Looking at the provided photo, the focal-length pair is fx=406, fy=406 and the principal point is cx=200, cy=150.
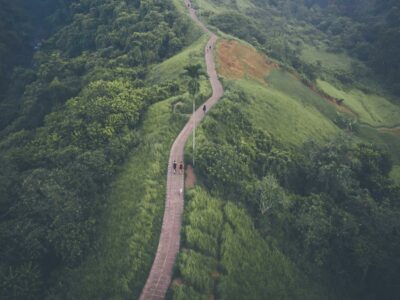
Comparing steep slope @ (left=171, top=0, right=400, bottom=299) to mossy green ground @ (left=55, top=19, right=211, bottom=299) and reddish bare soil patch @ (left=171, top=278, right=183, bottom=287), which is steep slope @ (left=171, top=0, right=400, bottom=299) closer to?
reddish bare soil patch @ (left=171, top=278, right=183, bottom=287)

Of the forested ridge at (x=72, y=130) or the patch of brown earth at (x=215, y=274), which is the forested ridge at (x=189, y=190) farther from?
the patch of brown earth at (x=215, y=274)

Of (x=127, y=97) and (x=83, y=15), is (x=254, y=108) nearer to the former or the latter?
(x=127, y=97)

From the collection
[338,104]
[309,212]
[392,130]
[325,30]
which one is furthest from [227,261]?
[325,30]

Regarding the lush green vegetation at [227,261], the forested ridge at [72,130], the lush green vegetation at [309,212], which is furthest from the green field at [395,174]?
the forested ridge at [72,130]

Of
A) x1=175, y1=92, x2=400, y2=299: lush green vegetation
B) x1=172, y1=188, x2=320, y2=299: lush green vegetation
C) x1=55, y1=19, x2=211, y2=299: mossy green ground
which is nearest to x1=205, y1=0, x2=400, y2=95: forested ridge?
x1=175, y1=92, x2=400, y2=299: lush green vegetation

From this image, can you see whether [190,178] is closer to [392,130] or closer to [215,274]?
[215,274]
